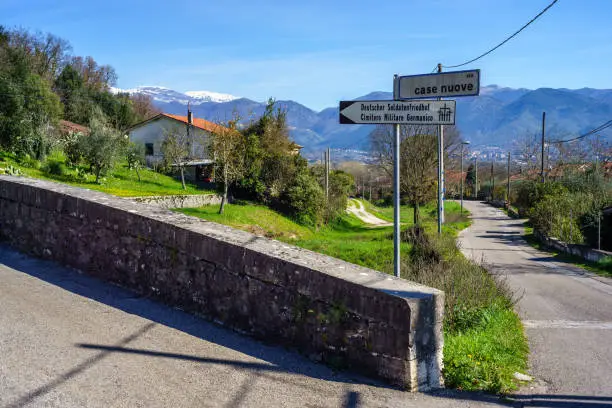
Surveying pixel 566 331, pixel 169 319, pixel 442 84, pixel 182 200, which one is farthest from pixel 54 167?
pixel 442 84

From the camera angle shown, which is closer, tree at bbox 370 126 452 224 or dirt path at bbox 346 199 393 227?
tree at bbox 370 126 452 224

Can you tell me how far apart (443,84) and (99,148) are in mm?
27793

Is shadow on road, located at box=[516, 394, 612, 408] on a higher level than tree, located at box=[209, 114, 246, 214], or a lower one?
lower

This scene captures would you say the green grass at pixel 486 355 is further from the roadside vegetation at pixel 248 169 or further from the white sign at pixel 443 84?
the roadside vegetation at pixel 248 169

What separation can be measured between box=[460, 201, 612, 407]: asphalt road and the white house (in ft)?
100

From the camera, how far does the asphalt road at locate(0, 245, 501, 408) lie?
13.2ft

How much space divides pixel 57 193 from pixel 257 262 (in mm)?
3389

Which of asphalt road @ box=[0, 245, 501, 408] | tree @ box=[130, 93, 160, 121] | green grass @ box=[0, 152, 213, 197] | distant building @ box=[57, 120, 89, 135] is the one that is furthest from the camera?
tree @ box=[130, 93, 160, 121]

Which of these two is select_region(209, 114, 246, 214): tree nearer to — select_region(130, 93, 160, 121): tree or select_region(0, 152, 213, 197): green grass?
select_region(0, 152, 213, 197): green grass

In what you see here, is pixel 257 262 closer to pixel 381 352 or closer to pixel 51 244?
pixel 381 352

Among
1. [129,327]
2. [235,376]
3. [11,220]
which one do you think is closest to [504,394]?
[235,376]

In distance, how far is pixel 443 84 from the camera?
6.00m

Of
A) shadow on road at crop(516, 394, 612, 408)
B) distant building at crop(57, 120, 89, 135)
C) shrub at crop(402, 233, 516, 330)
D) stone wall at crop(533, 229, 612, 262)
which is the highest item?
distant building at crop(57, 120, 89, 135)

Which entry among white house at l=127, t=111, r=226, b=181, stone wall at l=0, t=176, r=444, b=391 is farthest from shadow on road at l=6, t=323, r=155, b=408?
white house at l=127, t=111, r=226, b=181
